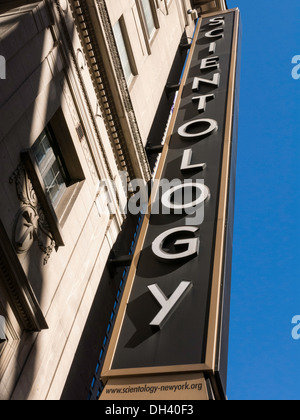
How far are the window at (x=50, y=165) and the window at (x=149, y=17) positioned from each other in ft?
38.6

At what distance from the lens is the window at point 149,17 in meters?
23.1

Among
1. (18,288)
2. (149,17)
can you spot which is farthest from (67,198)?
(149,17)

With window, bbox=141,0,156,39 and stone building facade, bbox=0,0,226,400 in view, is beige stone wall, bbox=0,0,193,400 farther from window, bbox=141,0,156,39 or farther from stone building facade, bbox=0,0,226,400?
window, bbox=141,0,156,39

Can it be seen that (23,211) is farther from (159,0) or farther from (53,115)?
(159,0)

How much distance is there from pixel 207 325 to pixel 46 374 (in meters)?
4.56

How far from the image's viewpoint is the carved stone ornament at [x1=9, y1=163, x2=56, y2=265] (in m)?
10.5

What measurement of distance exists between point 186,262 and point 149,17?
17.1 meters

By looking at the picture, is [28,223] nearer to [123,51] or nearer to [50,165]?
[50,165]

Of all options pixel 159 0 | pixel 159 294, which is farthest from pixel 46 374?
pixel 159 0

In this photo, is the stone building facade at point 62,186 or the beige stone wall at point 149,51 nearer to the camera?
the stone building facade at point 62,186

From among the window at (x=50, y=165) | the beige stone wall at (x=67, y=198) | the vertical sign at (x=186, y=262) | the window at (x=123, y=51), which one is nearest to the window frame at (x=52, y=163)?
the window at (x=50, y=165)

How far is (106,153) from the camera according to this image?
52.7 ft

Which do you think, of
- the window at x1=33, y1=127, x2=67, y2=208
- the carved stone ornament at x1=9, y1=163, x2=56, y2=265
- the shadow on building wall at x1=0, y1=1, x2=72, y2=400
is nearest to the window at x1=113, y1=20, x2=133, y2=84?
the shadow on building wall at x1=0, y1=1, x2=72, y2=400

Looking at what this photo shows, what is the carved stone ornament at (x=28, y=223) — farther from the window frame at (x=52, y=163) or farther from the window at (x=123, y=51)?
the window at (x=123, y=51)
